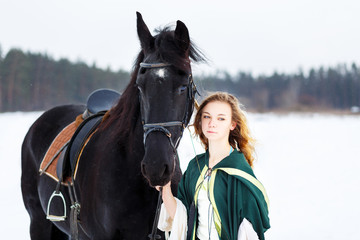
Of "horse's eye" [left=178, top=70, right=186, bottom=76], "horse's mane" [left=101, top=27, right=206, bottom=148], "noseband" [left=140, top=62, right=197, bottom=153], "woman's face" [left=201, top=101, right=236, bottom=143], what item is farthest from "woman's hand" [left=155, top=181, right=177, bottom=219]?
"horse's eye" [left=178, top=70, right=186, bottom=76]

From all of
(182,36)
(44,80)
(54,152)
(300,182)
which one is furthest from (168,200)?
(44,80)

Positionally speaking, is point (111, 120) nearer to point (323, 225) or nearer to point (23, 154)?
point (23, 154)

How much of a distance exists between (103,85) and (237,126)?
102 feet

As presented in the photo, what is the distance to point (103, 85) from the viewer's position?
3200cm

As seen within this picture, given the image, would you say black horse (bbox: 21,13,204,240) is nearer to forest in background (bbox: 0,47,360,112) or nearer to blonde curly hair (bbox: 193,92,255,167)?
blonde curly hair (bbox: 193,92,255,167)

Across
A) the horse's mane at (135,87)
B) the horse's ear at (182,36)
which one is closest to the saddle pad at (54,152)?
the horse's mane at (135,87)

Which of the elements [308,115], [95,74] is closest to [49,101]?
[95,74]

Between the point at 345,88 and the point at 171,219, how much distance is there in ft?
111

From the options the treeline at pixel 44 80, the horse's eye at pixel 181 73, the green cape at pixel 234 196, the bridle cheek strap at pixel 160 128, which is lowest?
the green cape at pixel 234 196

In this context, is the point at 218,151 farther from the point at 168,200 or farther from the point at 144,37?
the point at 144,37

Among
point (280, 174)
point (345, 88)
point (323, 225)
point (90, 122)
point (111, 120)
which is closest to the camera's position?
point (111, 120)

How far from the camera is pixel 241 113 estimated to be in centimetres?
191

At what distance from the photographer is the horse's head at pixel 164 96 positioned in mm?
1706

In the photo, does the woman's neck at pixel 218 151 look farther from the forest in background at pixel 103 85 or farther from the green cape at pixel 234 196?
the forest in background at pixel 103 85
